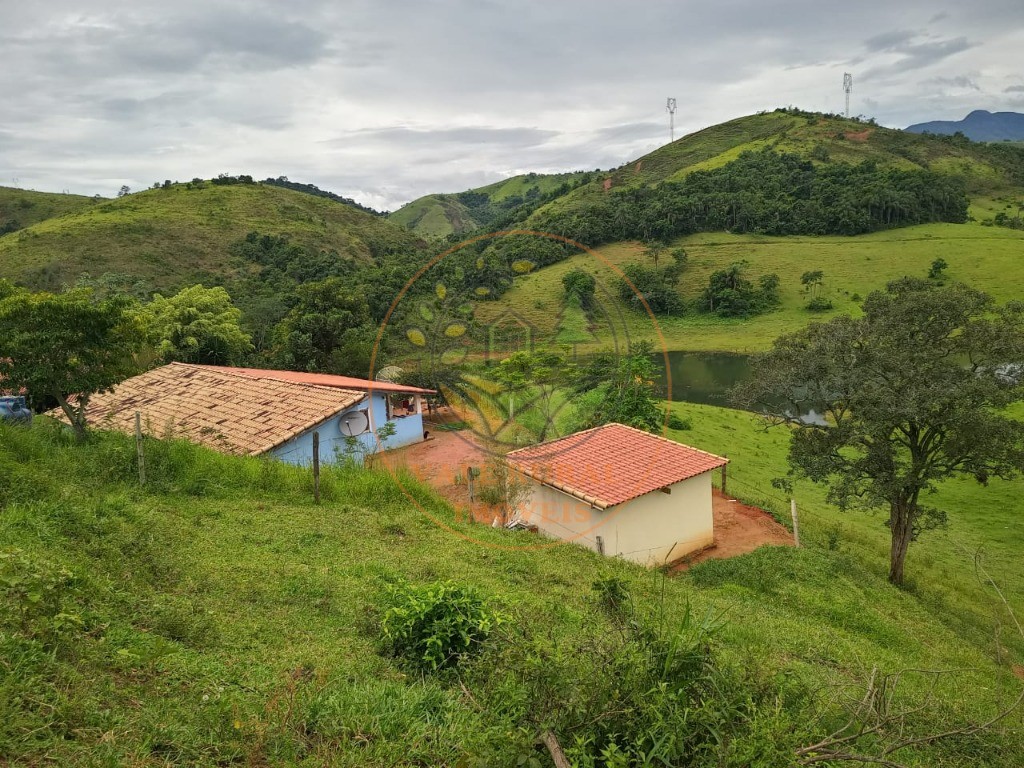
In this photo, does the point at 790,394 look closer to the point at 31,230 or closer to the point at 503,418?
the point at 503,418

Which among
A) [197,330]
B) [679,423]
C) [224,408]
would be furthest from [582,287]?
[197,330]

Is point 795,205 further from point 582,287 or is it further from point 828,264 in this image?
point 582,287

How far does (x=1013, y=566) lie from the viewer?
13.2 meters

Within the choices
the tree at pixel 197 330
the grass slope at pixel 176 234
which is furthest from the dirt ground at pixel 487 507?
the grass slope at pixel 176 234

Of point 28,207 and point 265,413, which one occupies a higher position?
point 28,207

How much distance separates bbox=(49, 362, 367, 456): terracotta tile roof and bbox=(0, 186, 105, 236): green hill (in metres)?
68.1

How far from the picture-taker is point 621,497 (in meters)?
10.1

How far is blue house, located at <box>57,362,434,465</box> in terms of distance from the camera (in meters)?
13.2

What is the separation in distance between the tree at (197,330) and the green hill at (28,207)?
58.9 m

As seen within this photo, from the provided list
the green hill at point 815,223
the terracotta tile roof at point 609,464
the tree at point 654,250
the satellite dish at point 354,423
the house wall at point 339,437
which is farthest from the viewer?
the tree at point 654,250

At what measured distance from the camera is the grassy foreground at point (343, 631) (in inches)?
114

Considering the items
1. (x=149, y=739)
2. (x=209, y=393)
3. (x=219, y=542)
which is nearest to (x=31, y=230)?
(x=209, y=393)

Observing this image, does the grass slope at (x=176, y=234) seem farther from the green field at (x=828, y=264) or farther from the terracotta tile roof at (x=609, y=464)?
the terracotta tile roof at (x=609, y=464)

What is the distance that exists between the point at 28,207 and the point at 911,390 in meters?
95.5
